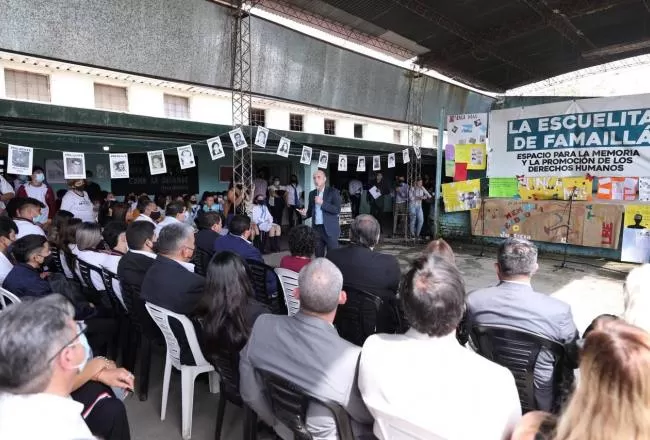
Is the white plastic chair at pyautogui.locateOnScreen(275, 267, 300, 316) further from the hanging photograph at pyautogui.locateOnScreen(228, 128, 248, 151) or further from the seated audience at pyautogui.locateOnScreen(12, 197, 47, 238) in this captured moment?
the hanging photograph at pyautogui.locateOnScreen(228, 128, 248, 151)

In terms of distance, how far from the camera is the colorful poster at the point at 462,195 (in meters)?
8.48

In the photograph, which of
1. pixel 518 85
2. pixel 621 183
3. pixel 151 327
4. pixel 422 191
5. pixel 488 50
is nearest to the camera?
pixel 151 327

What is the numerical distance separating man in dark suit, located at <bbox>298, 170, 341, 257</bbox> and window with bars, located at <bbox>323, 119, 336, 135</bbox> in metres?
10.3

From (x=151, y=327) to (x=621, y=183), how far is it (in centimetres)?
774

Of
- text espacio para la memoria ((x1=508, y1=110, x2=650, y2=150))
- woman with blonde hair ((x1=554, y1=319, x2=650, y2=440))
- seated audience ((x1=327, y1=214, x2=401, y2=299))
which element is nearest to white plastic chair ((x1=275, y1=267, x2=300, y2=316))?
seated audience ((x1=327, y1=214, x2=401, y2=299))

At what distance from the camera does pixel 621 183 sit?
679cm

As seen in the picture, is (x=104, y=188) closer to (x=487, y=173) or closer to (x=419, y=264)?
(x=487, y=173)

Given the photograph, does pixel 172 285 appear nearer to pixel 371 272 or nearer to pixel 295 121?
pixel 371 272

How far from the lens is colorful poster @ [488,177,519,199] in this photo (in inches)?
313

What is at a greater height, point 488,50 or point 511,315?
point 488,50

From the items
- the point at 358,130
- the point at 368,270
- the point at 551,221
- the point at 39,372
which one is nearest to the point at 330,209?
the point at 368,270

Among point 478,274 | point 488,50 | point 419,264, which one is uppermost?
point 488,50

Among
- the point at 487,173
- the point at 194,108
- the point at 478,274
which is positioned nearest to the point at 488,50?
the point at 487,173

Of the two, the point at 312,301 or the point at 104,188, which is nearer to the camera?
the point at 312,301
